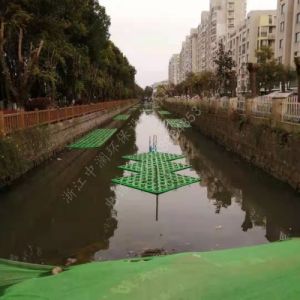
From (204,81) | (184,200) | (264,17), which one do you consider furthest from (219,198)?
A: (264,17)

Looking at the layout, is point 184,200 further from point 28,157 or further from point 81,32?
point 81,32

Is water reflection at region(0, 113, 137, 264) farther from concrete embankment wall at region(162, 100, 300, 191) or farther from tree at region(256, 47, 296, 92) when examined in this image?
tree at region(256, 47, 296, 92)

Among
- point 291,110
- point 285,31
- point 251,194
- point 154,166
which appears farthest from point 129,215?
point 285,31

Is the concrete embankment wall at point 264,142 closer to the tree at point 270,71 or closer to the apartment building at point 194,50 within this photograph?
the tree at point 270,71

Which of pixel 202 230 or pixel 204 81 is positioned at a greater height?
pixel 204 81

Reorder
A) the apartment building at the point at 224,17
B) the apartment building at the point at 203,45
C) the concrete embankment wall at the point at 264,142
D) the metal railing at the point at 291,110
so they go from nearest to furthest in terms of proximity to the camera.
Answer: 1. the concrete embankment wall at the point at 264,142
2. the metal railing at the point at 291,110
3. the apartment building at the point at 224,17
4. the apartment building at the point at 203,45

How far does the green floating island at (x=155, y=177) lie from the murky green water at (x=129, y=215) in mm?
294

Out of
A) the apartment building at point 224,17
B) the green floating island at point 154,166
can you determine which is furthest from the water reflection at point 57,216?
the apartment building at point 224,17

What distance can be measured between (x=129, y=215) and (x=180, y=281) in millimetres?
6027

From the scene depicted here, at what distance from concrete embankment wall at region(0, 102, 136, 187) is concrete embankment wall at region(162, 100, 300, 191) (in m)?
8.56

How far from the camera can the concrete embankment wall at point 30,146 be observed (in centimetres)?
1058

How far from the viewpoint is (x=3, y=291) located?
120 inches

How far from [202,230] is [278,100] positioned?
7.15 metres

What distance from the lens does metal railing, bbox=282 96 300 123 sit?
11469 mm
